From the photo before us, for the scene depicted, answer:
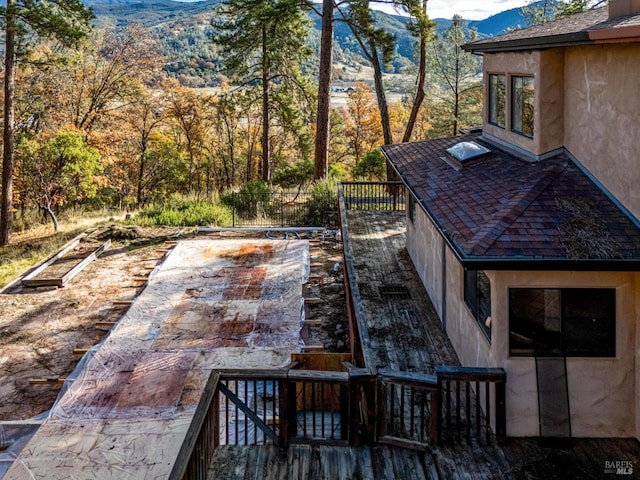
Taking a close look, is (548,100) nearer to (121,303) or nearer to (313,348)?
(313,348)

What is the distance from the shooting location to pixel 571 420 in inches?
239

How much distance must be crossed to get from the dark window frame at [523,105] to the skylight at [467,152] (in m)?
0.60

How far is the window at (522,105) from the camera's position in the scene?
28.1ft

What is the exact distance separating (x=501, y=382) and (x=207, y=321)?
763 cm

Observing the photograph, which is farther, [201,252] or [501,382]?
[201,252]

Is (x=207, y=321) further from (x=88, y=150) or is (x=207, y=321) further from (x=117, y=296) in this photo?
(x=88, y=150)

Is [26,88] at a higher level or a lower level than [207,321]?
higher

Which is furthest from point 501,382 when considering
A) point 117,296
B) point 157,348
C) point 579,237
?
point 117,296

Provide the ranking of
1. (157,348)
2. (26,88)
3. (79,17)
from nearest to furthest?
(157,348) < (79,17) < (26,88)

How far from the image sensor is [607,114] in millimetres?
6539

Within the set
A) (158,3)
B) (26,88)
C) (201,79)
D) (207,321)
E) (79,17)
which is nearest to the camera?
(207,321)

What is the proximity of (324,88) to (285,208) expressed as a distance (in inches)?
202

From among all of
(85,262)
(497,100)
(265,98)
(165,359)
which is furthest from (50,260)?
(265,98)

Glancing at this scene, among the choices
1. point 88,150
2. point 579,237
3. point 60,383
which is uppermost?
point 88,150
